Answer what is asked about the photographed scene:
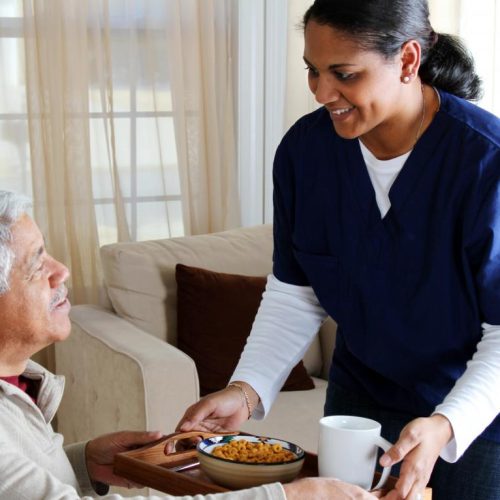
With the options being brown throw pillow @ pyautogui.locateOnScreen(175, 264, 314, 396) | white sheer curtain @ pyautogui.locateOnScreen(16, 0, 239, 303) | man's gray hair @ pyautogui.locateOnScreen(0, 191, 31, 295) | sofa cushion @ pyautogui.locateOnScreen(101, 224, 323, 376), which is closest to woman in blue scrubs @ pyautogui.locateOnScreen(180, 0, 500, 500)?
man's gray hair @ pyautogui.locateOnScreen(0, 191, 31, 295)

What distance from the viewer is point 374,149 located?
1632 mm

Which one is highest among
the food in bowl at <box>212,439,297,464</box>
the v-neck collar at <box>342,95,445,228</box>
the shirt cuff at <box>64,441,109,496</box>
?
the v-neck collar at <box>342,95,445,228</box>

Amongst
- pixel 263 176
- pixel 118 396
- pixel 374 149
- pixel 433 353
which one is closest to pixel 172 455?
pixel 433 353

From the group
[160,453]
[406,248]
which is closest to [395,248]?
[406,248]

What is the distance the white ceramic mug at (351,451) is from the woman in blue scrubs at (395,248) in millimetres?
36

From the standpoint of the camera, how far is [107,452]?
1.75 metres

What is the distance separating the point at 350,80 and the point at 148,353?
1372 millimetres

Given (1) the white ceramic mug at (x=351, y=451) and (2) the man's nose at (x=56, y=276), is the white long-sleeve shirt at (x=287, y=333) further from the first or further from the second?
(2) the man's nose at (x=56, y=276)

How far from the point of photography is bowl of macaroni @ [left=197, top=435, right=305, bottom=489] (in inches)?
53.5

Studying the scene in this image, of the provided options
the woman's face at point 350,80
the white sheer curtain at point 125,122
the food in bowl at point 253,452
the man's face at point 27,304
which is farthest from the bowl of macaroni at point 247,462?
the white sheer curtain at point 125,122

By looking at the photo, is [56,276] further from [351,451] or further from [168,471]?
[351,451]

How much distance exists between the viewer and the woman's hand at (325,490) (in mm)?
1295

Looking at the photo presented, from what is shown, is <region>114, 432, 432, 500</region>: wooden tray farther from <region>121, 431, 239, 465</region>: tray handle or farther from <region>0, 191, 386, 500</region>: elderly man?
<region>0, 191, 386, 500</region>: elderly man

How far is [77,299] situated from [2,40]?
93cm
